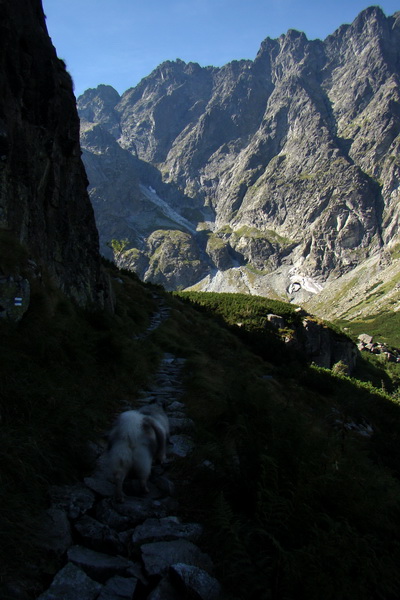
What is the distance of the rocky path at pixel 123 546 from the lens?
9.13 ft

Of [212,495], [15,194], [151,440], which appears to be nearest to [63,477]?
[151,440]

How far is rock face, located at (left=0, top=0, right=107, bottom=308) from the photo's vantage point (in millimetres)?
11570

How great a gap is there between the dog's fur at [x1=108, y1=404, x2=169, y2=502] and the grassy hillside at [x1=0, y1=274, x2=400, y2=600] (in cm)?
54

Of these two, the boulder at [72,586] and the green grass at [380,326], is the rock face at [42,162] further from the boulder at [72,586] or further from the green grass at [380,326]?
the green grass at [380,326]

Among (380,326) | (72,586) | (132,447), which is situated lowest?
(380,326)

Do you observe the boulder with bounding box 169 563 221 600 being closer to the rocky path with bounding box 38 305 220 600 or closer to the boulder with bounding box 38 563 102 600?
the rocky path with bounding box 38 305 220 600

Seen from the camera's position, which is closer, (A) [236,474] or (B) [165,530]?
(B) [165,530]

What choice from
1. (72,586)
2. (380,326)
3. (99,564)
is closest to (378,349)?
(380,326)

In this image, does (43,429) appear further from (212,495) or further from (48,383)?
(212,495)

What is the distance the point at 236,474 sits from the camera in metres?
4.53

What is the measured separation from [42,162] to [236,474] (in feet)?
45.0

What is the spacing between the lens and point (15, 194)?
11.4 meters

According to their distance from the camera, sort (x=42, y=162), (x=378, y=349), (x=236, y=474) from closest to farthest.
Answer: (x=236, y=474) < (x=42, y=162) < (x=378, y=349)

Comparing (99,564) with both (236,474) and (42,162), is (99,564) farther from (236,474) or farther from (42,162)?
(42,162)
